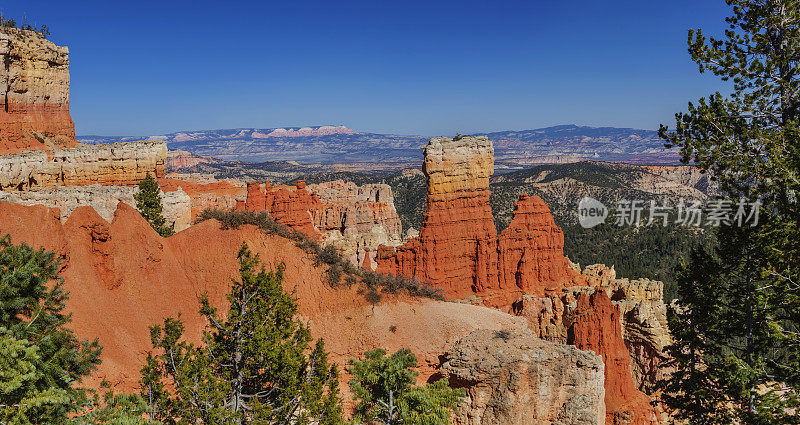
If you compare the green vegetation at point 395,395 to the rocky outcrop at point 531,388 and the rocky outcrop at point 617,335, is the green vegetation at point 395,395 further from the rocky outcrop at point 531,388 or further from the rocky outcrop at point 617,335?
the rocky outcrop at point 617,335

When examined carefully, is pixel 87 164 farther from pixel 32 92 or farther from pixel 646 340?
pixel 646 340

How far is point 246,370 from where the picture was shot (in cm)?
1208

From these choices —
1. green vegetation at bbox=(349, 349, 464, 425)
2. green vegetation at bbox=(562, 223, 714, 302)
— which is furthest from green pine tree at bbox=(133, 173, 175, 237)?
green vegetation at bbox=(562, 223, 714, 302)

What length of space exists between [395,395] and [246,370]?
379cm

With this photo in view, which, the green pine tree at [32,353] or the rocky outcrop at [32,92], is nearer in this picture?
the green pine tree at [32,353]

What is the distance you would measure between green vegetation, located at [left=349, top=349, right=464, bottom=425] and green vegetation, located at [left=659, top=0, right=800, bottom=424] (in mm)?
6447

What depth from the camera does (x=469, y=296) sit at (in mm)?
35844

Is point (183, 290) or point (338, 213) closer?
point (183, 290)

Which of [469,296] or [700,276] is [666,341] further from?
[700,276]

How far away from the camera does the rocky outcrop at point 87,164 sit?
110ft

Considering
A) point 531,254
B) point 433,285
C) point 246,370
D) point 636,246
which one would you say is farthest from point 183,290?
point 636,246

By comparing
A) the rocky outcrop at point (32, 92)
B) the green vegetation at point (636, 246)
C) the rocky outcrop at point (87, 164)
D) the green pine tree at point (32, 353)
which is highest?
the rocky outcrop at point (32, 92)

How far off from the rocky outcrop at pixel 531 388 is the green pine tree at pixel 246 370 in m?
6.37

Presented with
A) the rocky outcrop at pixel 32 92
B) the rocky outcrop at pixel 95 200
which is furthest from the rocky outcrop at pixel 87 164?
the rocky outcrop at pixel 95 200
